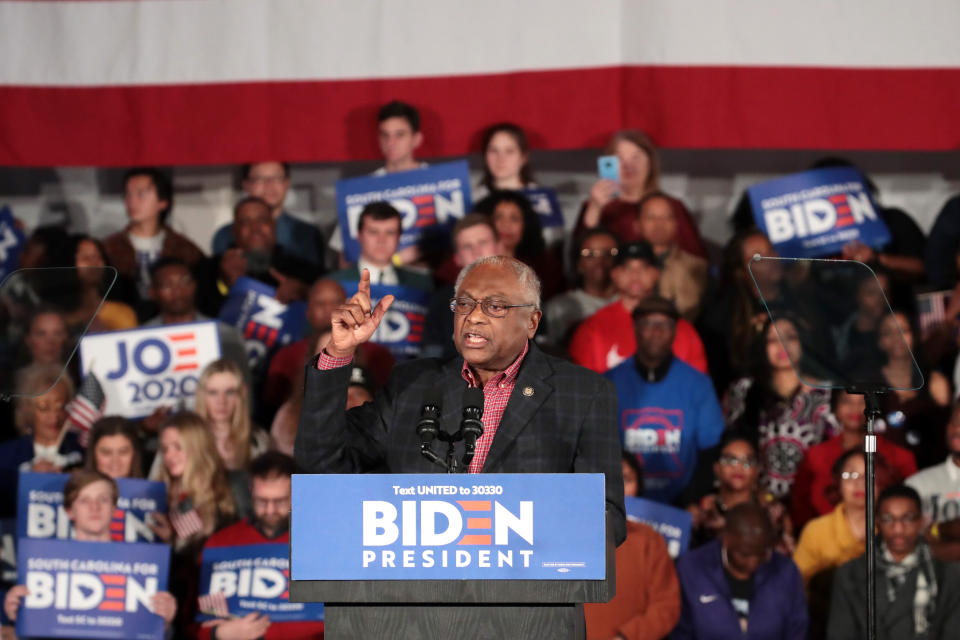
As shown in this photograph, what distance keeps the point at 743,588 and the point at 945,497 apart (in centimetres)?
91

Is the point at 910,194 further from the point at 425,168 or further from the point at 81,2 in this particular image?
the point at 81,2

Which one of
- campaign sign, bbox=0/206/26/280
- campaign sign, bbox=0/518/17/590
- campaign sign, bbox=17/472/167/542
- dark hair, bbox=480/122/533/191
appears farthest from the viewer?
campaign sign, bbox=0/206/26/280

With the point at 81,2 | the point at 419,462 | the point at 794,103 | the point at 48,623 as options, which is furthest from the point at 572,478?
the point at 81,2

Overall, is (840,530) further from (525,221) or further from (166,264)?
(166,264)

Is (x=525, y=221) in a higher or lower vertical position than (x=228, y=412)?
higher

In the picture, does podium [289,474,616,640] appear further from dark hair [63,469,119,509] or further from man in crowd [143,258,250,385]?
man in crowd [143,258,250,385]

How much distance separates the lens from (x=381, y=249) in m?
5.80

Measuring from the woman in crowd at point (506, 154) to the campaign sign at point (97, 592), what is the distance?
2.27 metres

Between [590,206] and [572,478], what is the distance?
3.68 meters

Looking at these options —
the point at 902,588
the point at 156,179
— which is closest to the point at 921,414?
the point at 902,588

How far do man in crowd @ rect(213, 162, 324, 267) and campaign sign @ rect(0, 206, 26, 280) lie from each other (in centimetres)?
96

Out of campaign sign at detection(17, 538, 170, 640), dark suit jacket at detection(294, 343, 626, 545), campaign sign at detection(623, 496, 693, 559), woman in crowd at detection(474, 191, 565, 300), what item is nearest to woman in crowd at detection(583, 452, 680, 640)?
campaign sign at detection(623, 496, 693, 559)

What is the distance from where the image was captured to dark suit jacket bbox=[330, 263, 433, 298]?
5832 mm

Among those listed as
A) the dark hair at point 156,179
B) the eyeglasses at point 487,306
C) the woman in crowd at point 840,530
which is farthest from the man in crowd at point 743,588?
the dark hair at point 156,179
